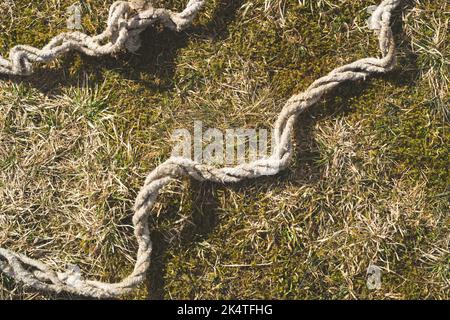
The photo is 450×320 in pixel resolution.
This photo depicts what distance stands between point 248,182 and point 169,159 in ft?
1.05

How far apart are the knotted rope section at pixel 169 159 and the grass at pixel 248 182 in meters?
0.06

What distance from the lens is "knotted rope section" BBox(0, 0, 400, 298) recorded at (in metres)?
1.88

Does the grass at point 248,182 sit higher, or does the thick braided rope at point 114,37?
the thick braided rope at point 114,37

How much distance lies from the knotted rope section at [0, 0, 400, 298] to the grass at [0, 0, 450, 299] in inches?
2.4

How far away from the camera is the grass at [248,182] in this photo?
193 cm

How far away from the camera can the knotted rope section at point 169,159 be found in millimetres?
1875

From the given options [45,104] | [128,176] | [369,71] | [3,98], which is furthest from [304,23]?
[3,98]

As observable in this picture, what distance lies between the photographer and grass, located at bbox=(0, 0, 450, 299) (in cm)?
193

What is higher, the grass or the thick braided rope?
the thick braided rope

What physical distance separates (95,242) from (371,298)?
110 centimetres

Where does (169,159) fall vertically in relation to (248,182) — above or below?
above

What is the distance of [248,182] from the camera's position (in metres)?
1.95

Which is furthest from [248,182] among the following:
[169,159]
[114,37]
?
[114,37]

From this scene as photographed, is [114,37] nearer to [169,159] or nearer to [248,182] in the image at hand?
[169,159]
